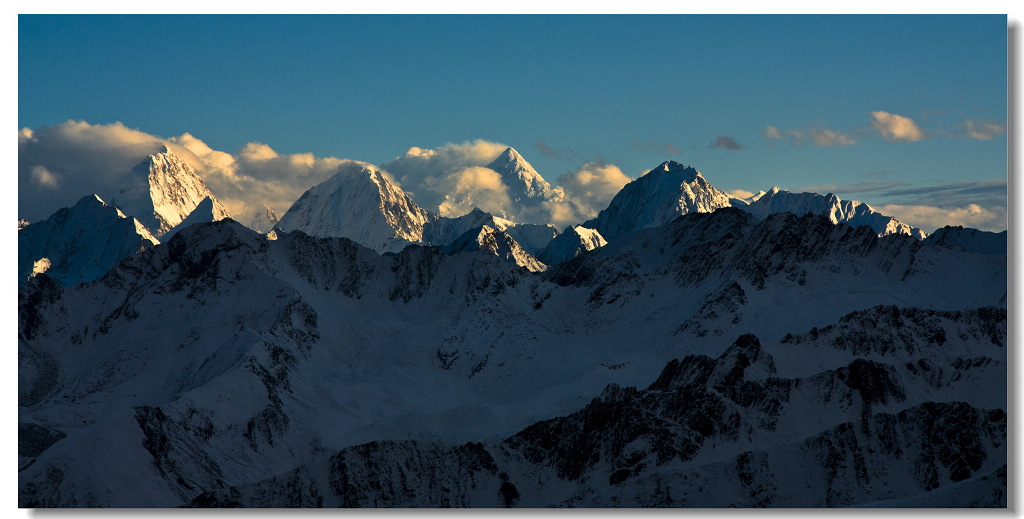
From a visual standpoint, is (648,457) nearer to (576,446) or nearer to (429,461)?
(576,446)

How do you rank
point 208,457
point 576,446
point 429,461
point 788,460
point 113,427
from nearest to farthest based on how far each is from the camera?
point 788,460, point 429,461, point 576,446, point 113,427, point 208,457

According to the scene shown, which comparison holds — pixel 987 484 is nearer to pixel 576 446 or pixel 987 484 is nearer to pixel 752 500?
pixel 752 500

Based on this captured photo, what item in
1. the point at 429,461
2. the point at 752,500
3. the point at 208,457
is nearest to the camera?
the point at 752,500
